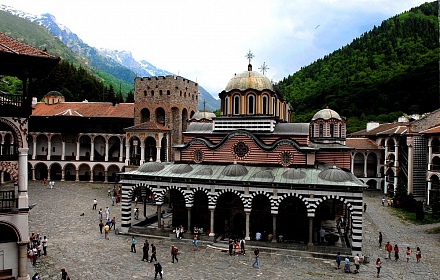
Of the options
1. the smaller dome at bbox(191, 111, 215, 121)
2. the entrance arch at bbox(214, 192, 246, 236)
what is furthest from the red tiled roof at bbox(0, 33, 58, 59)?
the smaller dome at bbox(191, 111, 215, 121)

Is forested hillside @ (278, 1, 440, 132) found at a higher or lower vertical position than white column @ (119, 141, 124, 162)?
higher

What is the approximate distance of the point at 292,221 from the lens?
2434 centimetres

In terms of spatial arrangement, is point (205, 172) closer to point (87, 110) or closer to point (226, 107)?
point (226, 107)

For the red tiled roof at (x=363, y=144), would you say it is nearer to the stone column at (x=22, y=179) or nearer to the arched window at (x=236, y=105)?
the arched window at (x=236, y=105)

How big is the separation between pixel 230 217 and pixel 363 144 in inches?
1346

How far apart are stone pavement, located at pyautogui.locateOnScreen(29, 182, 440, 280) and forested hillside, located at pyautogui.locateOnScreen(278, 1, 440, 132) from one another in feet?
177

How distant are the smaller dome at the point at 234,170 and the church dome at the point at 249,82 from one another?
7090 millimetres

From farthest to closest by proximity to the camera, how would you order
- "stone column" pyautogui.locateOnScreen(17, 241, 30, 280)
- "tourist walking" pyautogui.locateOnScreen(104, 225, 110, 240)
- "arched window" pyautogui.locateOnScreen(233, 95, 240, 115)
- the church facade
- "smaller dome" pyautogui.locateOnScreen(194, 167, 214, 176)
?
1. "arched window" pyautogui.locateOnScreen(233, 95, 240, 115)
2. "smaller dome" pyautogui.locateOnScreen(194, 167, 214, 176)
3. "tourist walking" pyautogui.locateOnScreen(104, 225, 110, 240)
4. the church facade
5. "stone column" pyautogui.locateOnScreen(17, 241, 30, 280)

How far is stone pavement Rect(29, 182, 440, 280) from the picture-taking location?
17734mm

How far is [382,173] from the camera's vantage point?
51.1m

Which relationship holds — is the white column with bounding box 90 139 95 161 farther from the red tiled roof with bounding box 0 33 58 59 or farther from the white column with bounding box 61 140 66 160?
the red tiled roof with bounding box 0 33 58 59

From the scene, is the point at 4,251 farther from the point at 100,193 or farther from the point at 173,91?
the point at 173,91

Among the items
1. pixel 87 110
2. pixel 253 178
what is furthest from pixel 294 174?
pixel 87 110

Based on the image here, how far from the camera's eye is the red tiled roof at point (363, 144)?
50891 mm
